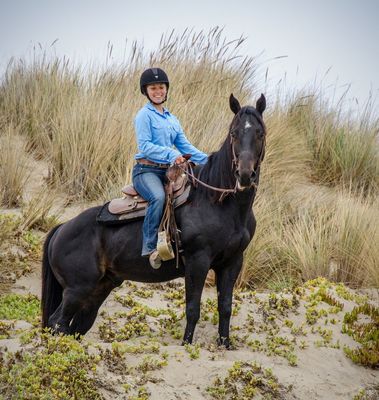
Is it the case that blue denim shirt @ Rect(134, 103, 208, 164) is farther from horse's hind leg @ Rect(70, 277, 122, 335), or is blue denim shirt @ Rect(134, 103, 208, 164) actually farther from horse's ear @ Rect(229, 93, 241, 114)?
horse's hind leg @ Rect(70, 277, 122, 335)

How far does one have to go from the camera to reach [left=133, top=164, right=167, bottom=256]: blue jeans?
6.86 metres

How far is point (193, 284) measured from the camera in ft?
22.1

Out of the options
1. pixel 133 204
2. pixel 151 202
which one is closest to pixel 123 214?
pixel 133 204

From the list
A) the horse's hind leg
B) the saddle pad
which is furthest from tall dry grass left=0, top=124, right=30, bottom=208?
the saddle pad

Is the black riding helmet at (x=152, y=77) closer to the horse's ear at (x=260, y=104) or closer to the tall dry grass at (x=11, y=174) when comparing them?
the horse's ear at (x=260, y=104)

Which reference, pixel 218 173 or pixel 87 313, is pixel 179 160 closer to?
pixel 218 173

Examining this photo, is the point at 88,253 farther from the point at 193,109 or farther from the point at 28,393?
the point at 193,109

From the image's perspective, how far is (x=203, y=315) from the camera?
26.6ft

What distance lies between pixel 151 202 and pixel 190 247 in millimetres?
579

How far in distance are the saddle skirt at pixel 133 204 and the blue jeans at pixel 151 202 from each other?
11cm

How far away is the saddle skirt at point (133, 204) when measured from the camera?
697 centimetres

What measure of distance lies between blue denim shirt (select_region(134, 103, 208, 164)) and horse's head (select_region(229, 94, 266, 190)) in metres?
0.62

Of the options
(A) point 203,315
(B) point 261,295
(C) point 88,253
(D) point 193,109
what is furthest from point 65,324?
(D) point 193,109

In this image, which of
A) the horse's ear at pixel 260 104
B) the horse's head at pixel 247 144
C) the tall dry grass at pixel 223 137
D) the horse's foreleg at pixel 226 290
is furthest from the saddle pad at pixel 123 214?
the tall dry grass at pixel 223 137
